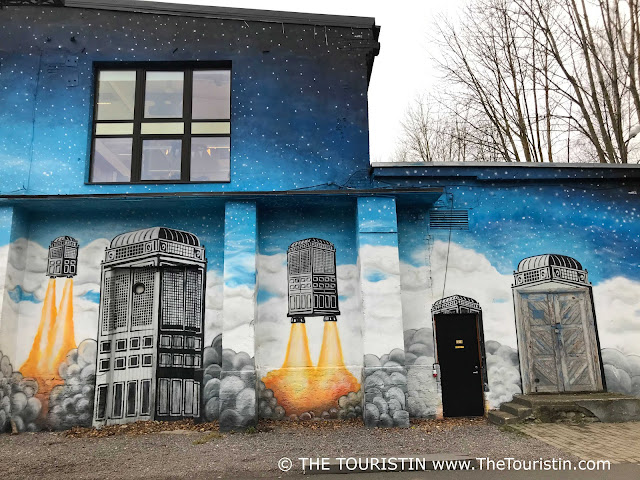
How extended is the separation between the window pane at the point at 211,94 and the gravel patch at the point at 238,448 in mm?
6554

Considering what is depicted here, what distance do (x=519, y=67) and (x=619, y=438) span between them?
41.2 ft

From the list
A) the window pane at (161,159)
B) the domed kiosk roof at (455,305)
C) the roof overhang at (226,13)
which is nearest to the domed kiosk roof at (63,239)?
the window pane at (161,159)

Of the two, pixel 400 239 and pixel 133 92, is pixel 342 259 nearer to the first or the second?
pixel 400 239

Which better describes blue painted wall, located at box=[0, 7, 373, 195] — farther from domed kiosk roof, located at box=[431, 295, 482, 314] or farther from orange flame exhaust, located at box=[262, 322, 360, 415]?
orange flame exhaust, located at box=[262, 322, 360, 415]

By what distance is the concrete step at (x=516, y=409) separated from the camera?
890 cm

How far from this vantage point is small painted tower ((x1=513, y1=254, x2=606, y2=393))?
9.73 metres

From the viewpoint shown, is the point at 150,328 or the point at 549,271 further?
the point at 549,271

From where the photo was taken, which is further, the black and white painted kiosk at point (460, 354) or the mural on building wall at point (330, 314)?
the black and white painted kiosk at point (460, 354)

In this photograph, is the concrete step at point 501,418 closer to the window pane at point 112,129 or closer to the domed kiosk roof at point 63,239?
the domed kiosk roof at point 63,239

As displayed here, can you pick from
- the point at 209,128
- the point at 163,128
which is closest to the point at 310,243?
the point at 209,128

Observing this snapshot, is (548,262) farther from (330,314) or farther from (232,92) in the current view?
(232,92)

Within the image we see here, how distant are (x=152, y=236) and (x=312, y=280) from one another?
3.42 metres

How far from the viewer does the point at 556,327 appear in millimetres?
9938

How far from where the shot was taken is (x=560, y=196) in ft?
34.5
